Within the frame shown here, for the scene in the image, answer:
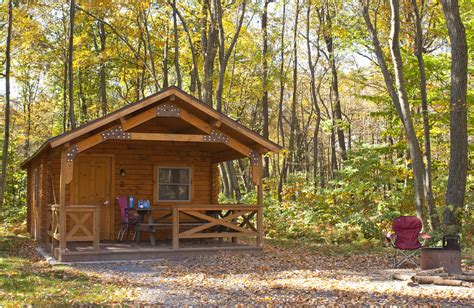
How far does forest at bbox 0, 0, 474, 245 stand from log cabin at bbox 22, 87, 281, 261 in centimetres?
Answer: 277

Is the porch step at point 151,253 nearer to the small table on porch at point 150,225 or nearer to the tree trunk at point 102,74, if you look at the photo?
the small table on porch at point 150,225

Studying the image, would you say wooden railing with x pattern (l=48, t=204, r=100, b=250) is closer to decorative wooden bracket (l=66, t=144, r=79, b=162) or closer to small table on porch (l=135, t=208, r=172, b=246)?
decorative wooden bracket (l=66, t=144, r=79, b=162)

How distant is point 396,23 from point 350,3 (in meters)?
4.77

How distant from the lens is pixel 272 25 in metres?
23.6

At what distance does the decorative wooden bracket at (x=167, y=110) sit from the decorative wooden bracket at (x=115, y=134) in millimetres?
784

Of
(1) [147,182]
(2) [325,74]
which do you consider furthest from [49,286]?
(2) [325,74]

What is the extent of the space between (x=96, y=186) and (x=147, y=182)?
127cm

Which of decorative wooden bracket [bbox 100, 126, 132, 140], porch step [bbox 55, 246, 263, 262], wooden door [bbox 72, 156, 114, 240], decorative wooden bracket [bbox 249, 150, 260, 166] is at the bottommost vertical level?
porch step [bbox 55, 246, 263, 262]

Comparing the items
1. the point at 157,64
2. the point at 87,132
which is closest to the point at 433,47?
the point at 157,64

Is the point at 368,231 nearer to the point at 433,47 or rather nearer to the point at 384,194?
the point at 384,194

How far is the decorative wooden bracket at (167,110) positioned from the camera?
1130cm

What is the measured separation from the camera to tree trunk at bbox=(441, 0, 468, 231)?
10.5 m

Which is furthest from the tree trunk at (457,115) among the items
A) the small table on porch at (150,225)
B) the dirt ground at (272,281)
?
the small table on porch at (150,225)

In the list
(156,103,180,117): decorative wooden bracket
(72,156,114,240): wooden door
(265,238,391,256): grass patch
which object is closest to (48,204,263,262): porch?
(72,156,114,240): wooden door
